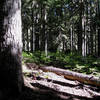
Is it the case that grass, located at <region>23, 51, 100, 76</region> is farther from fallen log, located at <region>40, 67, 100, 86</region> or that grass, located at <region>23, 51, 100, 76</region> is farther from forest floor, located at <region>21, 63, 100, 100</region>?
forest floor, located at <region>21, 63, 100, 100</region>

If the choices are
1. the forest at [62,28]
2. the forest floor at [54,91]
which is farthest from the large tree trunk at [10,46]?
the forest at [62,28]

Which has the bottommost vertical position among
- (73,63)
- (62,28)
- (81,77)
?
(81,77)

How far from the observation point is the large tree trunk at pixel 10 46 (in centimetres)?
325

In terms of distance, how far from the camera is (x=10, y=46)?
3.42 meters

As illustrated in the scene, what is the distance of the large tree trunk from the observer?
3255 mm

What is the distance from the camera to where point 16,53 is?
3.47 m

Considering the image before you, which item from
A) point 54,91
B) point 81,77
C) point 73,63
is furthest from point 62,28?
point 54,91

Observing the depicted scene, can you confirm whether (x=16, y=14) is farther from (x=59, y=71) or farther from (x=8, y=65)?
(x=59, y=71)

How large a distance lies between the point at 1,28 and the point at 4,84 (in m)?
1.60

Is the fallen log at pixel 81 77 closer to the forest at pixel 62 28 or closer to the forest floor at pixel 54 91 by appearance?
the forest floor at pixel 54 91

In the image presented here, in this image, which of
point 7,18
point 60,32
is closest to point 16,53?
point 7,18

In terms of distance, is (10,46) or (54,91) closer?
(10,46)

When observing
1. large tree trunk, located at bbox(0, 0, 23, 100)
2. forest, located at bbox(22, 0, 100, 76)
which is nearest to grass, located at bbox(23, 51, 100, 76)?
forest, located at bbox(22, 0, 100, 76)

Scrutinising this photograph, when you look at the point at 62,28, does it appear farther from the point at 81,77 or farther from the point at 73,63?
the point at 81,77
